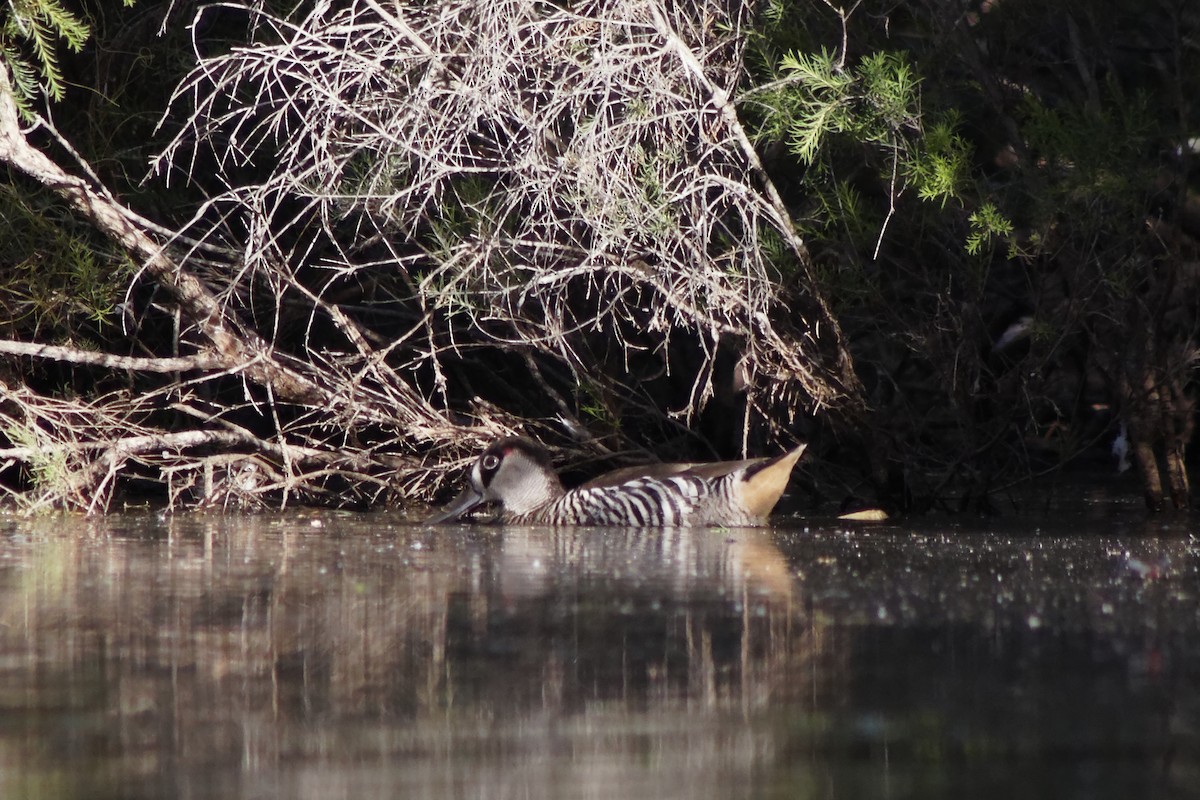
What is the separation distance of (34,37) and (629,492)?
11.5 ft

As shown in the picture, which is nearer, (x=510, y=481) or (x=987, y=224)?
(x=987, y=224)

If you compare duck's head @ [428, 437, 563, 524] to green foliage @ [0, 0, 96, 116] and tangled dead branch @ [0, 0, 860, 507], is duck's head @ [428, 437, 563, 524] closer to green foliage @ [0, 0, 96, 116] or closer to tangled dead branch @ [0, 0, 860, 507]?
tangled dead branch @ [0, 0, 860, 507]

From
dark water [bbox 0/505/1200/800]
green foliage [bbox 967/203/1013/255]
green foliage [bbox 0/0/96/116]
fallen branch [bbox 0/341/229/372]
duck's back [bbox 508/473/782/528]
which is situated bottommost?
dark water [bbox 0/505/1200/800]

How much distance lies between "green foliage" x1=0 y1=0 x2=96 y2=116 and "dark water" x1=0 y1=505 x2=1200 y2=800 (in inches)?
104

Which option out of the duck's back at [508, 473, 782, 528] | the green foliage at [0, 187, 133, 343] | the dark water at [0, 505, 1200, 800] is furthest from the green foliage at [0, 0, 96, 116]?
the duck's back at [508, 473, 782, 528]

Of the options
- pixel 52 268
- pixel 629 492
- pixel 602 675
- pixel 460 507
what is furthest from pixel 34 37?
pixel 602 675

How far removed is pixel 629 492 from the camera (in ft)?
23.5

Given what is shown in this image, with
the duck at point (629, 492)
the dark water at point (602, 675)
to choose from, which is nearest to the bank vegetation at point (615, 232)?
the duck at point (629, 492)

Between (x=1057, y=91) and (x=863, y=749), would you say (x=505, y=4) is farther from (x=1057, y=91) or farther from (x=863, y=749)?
(x=863, y=749)

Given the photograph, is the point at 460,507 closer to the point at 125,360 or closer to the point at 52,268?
the point at 125,360

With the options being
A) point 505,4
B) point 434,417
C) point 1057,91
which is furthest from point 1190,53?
point 434,417

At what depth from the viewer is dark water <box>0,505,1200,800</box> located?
2.64m

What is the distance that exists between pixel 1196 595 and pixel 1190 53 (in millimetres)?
3324

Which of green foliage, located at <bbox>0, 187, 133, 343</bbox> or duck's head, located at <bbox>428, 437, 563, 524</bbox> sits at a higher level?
green foliage, located at <bbox>0, 187, 133, 343</bbox>
